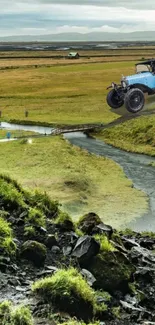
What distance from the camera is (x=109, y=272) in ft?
71.7

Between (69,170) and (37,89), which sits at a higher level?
(37,89)

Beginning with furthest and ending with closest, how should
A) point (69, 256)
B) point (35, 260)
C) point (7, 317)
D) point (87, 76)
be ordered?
point (87, 76), point (69, 256), point (35, 260), point (7, 317)

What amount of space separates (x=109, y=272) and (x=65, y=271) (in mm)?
2881

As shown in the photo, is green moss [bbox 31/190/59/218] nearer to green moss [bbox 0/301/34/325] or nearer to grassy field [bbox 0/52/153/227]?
grassy field [bbox 0/52/153/227]

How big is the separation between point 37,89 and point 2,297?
110m

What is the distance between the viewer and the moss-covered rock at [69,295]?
17.5 meters

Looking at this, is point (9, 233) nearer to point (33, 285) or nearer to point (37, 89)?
point (33, 285)

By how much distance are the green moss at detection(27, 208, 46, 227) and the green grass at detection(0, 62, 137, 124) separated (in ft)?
181

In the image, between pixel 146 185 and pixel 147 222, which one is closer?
pixel 147 222

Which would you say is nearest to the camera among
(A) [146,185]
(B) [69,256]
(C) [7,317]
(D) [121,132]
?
(C) [7,317]

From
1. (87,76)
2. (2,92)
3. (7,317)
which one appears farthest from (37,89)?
(7,317)

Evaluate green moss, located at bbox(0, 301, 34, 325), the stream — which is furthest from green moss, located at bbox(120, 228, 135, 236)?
green moss, located at bbox(0, 301, 34, 325)

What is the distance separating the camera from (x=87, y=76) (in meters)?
138

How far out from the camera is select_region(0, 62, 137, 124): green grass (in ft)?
296
